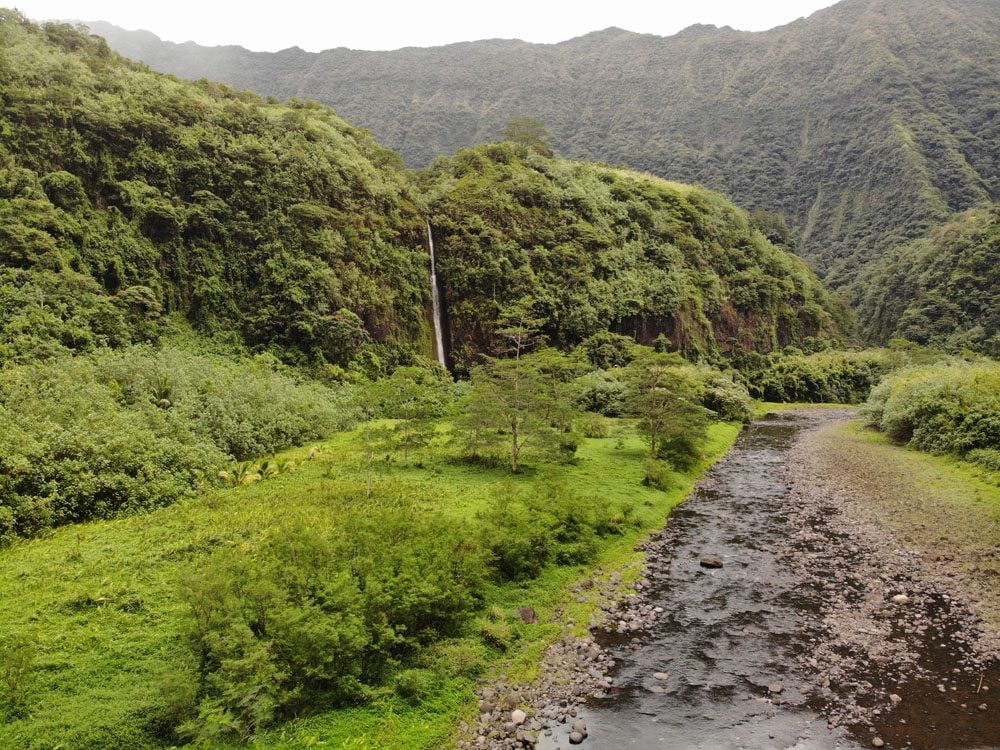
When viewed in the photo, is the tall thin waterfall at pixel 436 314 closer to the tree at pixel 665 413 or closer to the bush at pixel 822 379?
the tree at pixel 665 413

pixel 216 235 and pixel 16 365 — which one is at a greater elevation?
pixel 216 235

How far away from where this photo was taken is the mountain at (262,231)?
107 feet

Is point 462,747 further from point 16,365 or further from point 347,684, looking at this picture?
point 16,365

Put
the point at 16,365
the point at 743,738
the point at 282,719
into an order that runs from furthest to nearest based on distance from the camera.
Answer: the point at 16,365 → the point at 743,738 → the point at 282,719

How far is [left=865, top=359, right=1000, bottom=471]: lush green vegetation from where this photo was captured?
1081 inches

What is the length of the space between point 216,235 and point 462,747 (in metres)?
39.7

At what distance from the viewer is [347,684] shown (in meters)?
10.1

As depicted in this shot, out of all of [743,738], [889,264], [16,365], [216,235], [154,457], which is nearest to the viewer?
[743,738]

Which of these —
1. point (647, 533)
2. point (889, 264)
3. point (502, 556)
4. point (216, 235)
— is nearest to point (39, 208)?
point (216, 235)

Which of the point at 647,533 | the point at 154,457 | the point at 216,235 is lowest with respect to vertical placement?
the point at 647,533

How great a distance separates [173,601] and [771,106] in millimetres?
193756

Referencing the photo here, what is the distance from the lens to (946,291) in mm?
83688

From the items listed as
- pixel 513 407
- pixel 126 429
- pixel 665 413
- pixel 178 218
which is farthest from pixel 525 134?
pixel 126 429

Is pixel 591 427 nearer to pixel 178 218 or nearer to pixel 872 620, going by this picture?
pixel 872 620
